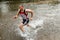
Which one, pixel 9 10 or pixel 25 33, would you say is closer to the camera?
pixel 25 33

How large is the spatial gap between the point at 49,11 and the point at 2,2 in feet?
15.9

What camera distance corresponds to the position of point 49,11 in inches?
497

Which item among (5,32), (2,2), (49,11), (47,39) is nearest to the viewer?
(47,39)

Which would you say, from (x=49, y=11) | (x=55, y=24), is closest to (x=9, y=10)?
(x=49, y=11)

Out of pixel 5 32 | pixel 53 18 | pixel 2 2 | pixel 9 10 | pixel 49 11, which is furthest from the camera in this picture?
pixel 2 2

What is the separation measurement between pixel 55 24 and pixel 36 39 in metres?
2.29

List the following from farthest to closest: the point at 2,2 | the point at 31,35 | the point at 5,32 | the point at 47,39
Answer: the point at 2,2, the point at 5,32, the point at 31,35, the point at 47,39

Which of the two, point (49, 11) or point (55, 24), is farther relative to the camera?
point (49, 11)

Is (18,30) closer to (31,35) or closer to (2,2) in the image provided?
(31,35)

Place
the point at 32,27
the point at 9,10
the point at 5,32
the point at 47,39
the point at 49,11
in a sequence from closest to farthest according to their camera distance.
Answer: the point at 47,39 → the point at 5,32 → the point at 32,27 → the point at 49,11 → the point at 9,10

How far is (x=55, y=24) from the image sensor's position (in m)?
9.71

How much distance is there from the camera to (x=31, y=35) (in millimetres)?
8125

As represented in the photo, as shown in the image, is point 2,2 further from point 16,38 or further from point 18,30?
point 16,38

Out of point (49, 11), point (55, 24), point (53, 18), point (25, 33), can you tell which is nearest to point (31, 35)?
point (25, 33)
